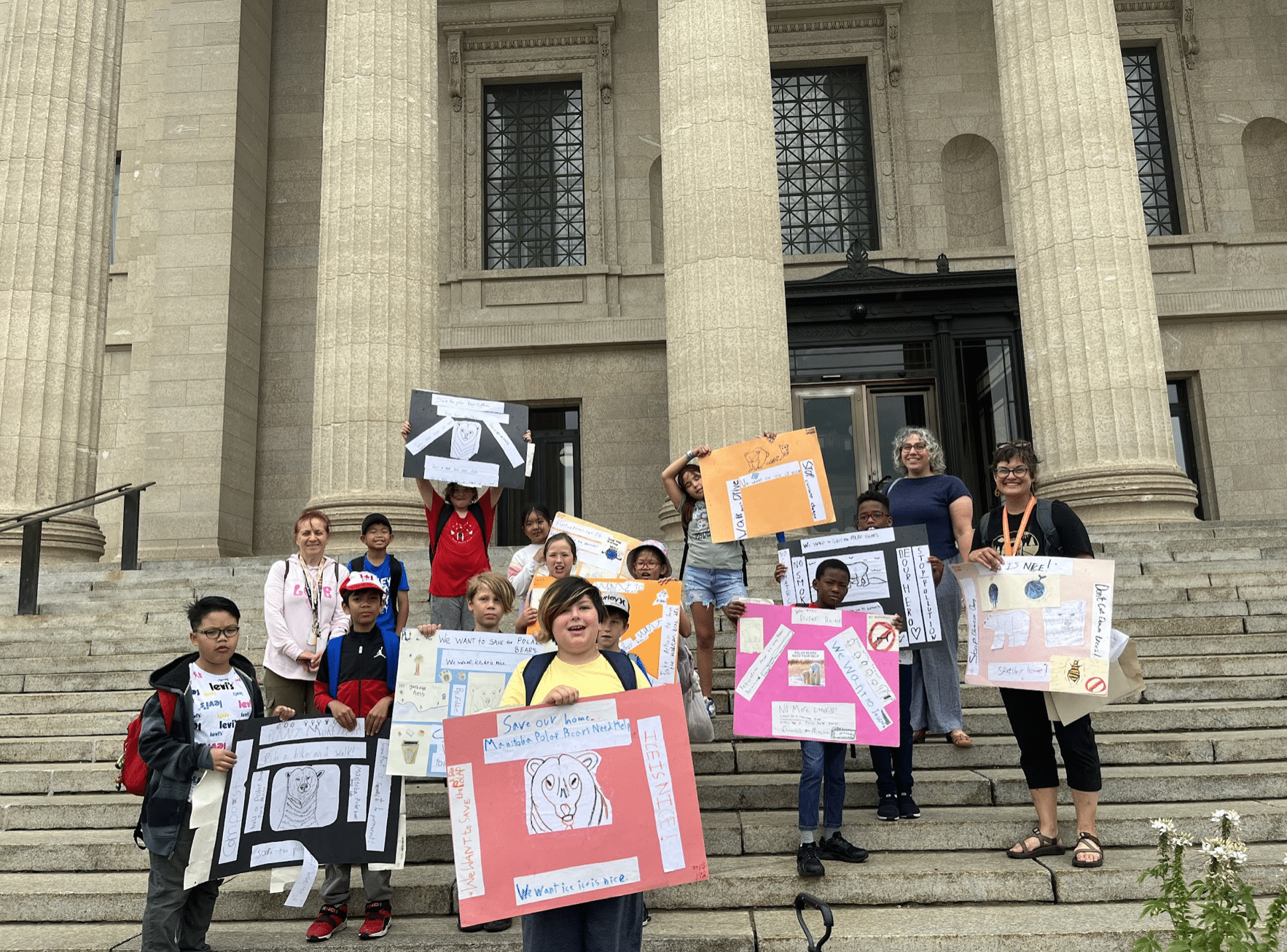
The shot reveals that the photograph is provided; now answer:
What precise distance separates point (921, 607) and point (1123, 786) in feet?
5.56

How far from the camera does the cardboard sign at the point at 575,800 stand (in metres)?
3.99

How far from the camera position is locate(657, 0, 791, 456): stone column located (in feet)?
45.1

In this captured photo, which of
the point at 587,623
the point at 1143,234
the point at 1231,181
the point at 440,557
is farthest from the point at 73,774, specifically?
the point at 1231,181

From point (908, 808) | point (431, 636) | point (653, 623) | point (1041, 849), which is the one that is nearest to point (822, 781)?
point (908, 808)

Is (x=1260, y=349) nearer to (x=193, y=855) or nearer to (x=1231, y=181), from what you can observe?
(x=1231, y=181)

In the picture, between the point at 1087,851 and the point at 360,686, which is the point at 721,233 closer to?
the point at 360,686

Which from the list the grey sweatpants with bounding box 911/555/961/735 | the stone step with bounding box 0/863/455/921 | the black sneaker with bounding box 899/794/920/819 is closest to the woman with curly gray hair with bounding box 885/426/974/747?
the grey sweatpants with bounding box 911/555/961/735

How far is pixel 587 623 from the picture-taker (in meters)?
4.17

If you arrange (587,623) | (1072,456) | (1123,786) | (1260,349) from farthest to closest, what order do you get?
1. (1260,349)
2. (1072,456)
3. (1123,786)
4. (587,623)

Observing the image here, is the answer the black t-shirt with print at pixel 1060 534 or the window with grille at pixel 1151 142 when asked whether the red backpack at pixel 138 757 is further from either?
the window with grille at pixel 1151 142

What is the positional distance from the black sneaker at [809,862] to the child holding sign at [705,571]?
84.1 inches

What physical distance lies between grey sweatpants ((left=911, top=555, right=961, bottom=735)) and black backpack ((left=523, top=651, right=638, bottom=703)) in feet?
11.1

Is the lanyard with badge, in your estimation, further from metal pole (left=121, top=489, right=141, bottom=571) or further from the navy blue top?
metal pole (left=121, top=489, right=141, bottom=571)

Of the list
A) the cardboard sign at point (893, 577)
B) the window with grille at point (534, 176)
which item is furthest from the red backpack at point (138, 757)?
the window with grille at point (534, 176)
